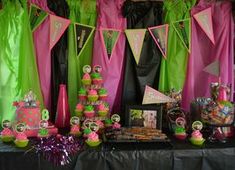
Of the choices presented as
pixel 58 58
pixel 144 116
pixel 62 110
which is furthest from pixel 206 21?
pixel 62 110

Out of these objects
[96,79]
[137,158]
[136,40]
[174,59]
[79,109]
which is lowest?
[137,158]

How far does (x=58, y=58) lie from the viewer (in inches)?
76.4

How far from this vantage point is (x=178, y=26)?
1.97 metres

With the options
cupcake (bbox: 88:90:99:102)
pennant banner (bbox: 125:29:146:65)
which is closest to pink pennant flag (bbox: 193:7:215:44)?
pennant banner (bbox: 125:29:146:65)

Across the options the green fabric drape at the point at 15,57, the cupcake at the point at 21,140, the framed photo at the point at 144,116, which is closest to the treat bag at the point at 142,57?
the framed photo at the point at 144,116

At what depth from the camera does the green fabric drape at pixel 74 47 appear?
192 cm

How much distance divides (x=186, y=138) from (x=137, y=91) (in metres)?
0.49

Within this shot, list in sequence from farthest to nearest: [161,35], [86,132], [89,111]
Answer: [161,35]
[89,111]
[86,132]

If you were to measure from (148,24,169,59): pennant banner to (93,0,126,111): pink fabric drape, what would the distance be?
20cm

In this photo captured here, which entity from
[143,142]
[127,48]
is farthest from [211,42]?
[143,142]

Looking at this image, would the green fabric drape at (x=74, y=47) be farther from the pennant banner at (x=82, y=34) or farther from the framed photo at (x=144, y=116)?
the framed photo at (x=144, y=116)

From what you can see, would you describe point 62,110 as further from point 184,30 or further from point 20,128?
point 184,30

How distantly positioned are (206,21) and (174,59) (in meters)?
0.33

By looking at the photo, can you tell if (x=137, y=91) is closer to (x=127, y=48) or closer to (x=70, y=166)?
(x=127, y=48)
